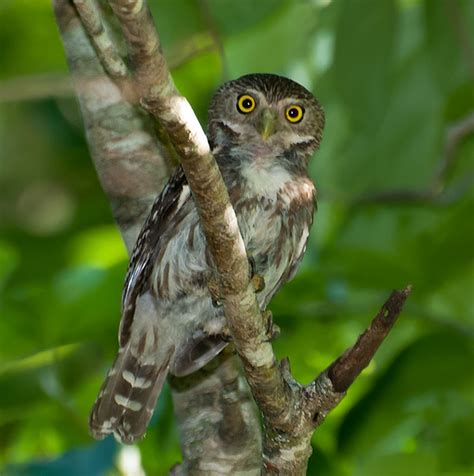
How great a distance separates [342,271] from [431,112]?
1573mm

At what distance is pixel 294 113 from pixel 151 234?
952 mm

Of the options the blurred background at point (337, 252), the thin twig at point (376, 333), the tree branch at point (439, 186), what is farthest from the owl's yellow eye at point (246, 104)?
the thin twig at point (376, 333)

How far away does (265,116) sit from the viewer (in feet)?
16.8

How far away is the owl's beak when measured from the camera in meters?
5.07

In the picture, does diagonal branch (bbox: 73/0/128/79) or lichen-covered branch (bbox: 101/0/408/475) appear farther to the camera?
diagonal branch (bbox: 73/0/128/79)

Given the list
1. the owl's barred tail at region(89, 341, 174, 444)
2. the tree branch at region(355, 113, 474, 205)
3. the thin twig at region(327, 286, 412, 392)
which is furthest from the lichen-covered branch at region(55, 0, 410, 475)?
the tree branch at region(355, 113, 474, 205)

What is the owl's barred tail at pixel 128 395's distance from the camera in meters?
4.96

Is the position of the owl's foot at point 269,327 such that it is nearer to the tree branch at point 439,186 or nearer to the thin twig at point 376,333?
the thin twig at point 376,333

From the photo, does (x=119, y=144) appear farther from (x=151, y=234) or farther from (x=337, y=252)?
(x=337, y=252)

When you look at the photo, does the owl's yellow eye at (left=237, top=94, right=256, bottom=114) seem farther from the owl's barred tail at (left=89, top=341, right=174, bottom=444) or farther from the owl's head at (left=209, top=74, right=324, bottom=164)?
the owl's barred tail at (left=89, top=341, right=174, bottom=444)

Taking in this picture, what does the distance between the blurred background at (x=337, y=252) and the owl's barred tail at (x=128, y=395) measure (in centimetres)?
15

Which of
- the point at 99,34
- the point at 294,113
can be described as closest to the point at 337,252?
the point at 294,113

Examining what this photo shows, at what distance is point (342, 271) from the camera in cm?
523

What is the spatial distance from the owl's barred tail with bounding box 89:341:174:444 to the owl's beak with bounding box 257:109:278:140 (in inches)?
38.2
